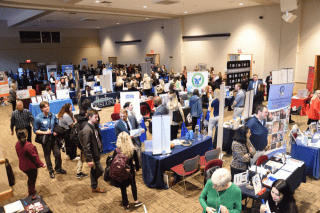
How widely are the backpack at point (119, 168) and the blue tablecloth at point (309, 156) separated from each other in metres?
3.29

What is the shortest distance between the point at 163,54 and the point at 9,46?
13.4 m

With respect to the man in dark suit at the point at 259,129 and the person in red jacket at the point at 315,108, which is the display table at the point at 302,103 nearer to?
the person in red jacket at the point at 315,108

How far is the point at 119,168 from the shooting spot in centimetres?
330

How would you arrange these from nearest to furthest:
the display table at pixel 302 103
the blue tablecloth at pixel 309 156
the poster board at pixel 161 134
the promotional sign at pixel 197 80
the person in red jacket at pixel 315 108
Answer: the poster board at pixel 161 134 < the blue tablecloth at pixel 309 156 < the person in red jacket at pixel 315 108 < the display table at pixel 302 103 < the promotional sign at pixel 197 80

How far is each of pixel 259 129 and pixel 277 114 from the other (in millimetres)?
844

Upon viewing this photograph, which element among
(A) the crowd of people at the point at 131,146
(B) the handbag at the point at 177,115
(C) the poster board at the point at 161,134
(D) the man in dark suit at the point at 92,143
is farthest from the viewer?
(B) the handbag at the point at 177,115

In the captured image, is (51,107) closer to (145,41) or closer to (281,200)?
(281,200)

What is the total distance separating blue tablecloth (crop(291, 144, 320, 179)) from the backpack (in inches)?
129

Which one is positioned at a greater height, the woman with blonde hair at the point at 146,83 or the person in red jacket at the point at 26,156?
the woman with blonde hair at the point at 146,83

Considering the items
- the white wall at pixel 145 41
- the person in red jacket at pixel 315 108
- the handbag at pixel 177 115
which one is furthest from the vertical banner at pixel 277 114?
the white wall at pixel 145 41

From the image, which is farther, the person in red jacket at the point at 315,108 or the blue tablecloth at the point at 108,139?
the blue tablecloth at the point at 108,139

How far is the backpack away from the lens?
10.8 feet

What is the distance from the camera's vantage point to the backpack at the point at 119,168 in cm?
330

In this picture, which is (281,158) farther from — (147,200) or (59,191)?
(59,191)
